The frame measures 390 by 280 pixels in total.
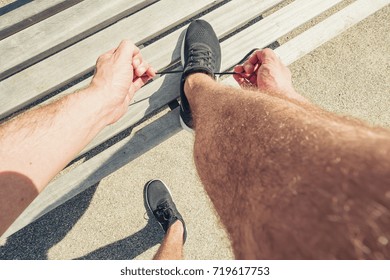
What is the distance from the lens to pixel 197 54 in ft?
6.01

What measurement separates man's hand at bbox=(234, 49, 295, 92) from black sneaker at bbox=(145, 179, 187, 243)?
2.55 feet

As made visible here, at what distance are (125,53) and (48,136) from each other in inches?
21.1

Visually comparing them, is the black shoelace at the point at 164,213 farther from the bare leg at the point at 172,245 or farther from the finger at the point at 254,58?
the finger at the point at 254,58

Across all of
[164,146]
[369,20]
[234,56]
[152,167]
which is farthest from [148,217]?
[369,20]

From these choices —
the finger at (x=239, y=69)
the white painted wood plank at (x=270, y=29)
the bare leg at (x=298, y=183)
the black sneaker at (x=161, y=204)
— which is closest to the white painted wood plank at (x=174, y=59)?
the white painted wood plank at (x=270, y=29)

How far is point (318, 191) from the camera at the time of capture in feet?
2.16

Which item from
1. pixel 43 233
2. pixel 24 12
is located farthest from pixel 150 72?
pixel 43 233

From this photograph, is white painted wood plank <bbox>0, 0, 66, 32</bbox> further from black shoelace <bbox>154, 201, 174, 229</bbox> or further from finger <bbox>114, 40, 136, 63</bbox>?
black shoelace <bbox>154, 201, 174, 229</bbox>

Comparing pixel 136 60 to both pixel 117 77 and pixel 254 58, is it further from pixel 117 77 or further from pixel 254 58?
pixel 254 58

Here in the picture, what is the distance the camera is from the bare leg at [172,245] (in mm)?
1615

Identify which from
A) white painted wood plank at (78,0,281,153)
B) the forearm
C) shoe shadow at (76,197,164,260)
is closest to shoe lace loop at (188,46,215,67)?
white painted wood plank at (78,0,281,153)

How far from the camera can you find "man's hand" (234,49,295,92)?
171 cm

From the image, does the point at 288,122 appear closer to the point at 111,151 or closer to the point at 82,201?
the point at 111,151
